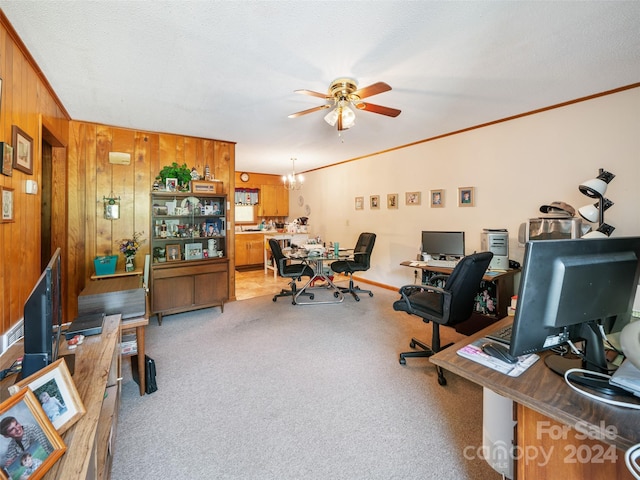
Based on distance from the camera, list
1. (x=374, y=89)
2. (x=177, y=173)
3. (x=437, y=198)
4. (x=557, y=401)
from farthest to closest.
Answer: (x=437, y=198) < (x=177, y=173) < (x=374, y=89) < (x=557, y=401)

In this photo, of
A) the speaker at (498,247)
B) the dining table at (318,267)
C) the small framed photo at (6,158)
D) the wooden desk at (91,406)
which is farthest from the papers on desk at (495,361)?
the dining table at (318,267)

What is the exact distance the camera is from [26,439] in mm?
746

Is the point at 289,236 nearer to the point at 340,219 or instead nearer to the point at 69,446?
the point at 340,219

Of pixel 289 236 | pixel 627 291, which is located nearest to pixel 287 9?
pixel 627 291

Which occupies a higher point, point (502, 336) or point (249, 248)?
point (249, 248)

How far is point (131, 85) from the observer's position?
252 cm

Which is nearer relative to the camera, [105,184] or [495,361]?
[495,361]

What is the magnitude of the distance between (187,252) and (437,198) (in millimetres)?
3607

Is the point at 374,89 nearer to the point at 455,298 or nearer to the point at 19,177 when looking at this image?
the point at 455,298

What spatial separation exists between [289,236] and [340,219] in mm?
1247

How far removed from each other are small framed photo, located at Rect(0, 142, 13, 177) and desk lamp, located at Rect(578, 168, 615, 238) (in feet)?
13.5

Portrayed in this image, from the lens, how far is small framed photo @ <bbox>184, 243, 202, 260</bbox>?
3.83m

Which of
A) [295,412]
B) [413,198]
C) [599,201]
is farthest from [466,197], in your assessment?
[295,412]

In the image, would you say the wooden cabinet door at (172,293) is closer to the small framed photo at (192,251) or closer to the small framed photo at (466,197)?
the small framed photo at (192,251)
